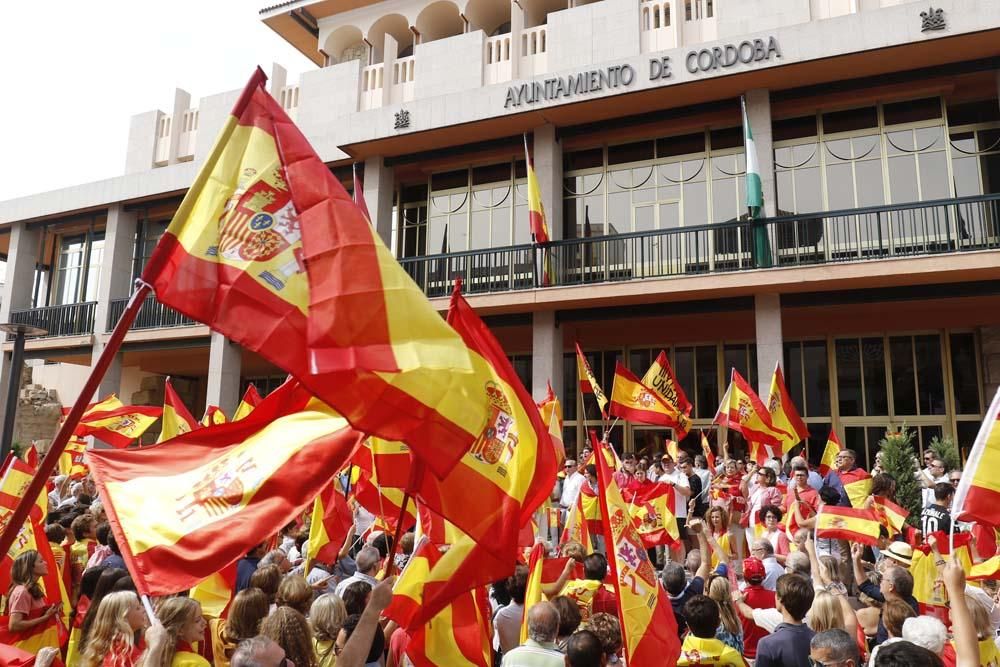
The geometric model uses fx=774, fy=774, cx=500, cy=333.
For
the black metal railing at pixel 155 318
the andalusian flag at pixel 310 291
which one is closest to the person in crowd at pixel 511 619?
the andalusian flag at pixel 310 291

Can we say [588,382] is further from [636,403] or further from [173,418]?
[173,418]

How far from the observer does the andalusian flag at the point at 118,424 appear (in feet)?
43.7

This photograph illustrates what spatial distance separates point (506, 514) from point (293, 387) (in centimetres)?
141

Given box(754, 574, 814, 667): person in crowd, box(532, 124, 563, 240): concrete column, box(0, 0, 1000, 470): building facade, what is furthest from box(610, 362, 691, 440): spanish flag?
box(754, 574, 814, 667): person in crowd

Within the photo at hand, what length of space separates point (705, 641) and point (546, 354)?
12.9 meters

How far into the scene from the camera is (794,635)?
13.5ft

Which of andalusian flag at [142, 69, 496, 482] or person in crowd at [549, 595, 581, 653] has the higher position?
andalusian flag at [142, 69, 496, 482]

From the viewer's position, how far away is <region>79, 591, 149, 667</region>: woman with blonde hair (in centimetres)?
350

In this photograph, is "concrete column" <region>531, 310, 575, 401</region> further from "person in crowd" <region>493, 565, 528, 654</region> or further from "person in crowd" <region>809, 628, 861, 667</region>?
"person in crowd" <region>809, 628, 861, 667</region>

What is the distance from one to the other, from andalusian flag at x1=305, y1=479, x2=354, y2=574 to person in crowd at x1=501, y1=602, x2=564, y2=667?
3.09 metres

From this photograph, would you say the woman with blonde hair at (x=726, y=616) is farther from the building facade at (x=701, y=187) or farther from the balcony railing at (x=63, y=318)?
the balcony railing at (x=63, y=318)

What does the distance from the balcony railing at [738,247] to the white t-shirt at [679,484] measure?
5372mm

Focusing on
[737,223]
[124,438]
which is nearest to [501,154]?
[737,223]

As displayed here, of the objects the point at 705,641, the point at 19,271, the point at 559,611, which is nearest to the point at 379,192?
the point at 19,271
